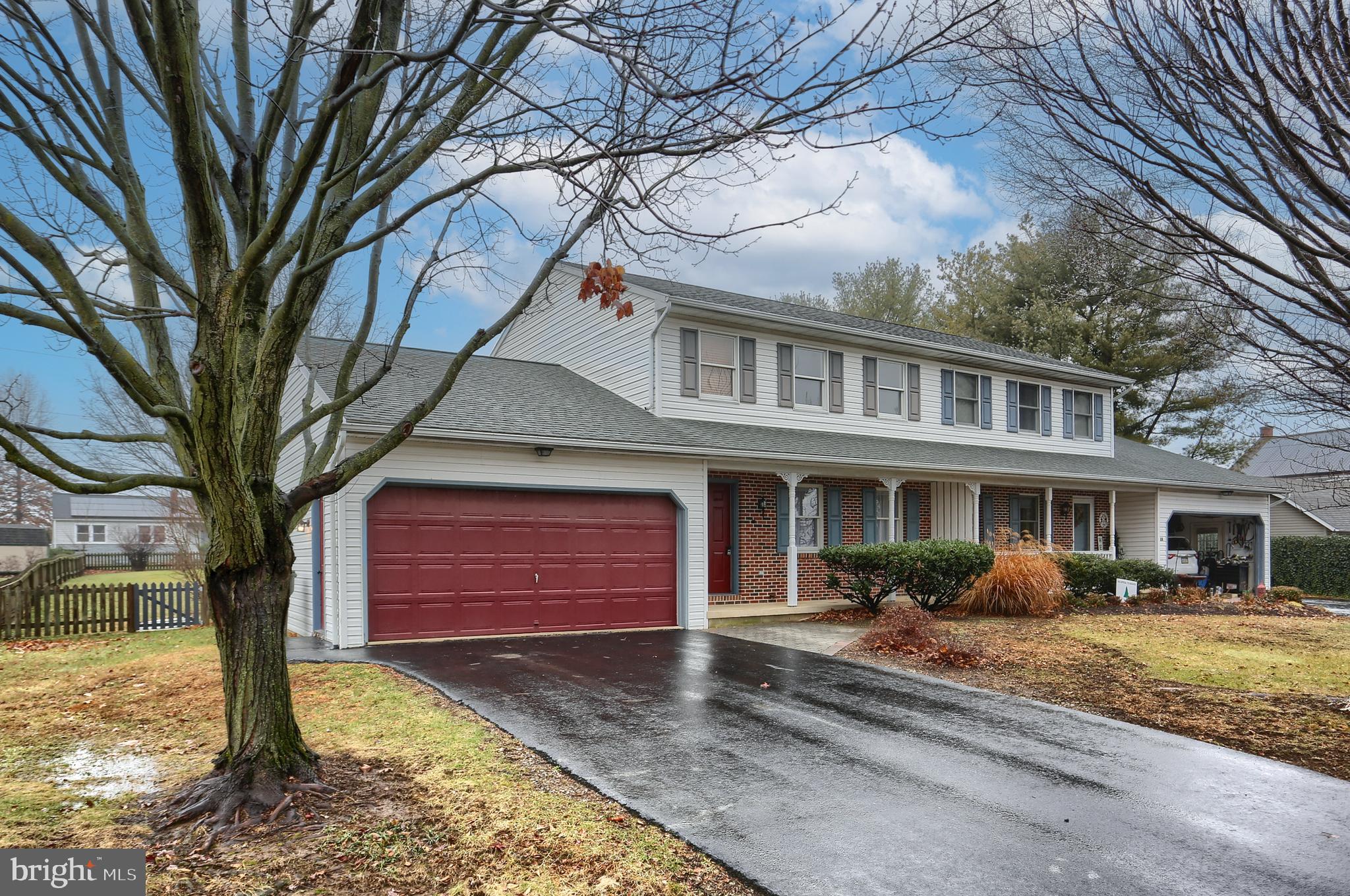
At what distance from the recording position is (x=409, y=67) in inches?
261

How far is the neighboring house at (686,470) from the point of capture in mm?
12820

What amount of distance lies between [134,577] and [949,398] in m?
32.6

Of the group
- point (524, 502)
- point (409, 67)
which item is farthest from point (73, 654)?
point (409, 67)

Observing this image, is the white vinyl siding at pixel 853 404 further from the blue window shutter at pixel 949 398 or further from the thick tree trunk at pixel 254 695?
the thick tree trunk at pixel 254 695

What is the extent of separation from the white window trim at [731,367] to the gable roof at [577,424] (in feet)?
1.84

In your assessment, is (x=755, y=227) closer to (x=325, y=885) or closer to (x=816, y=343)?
(x=325, y=885)

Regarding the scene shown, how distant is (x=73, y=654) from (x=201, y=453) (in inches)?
394

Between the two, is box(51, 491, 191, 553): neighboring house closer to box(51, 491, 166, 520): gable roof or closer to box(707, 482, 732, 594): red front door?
box(51, 491, 166, 520): gable roof

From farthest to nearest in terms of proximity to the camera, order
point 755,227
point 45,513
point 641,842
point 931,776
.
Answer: point 45,513
point 931,776
point 755,227
point 641,842

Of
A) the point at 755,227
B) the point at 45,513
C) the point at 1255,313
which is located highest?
the point at 755,227

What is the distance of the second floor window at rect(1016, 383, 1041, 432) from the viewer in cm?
2328

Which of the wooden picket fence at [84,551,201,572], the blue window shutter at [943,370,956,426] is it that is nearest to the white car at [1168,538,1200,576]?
the blue window shutter at [943,370,956,426]

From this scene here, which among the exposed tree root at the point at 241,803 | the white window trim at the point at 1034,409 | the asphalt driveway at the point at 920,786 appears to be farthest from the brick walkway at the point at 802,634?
the white window trim at the point at 1034,409

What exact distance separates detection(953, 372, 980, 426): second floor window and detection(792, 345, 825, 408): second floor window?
15.6 ft
